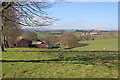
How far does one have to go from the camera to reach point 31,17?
726 centimetres

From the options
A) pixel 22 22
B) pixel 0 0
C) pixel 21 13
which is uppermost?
pixel 0 0

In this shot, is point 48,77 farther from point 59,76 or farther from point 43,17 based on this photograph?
point 43,17

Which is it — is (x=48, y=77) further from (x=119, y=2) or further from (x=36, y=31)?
(x=119, y=2)

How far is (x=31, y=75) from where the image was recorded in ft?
16.7

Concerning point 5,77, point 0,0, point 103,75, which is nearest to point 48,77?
point 5,77

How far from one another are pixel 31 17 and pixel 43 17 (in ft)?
2.39

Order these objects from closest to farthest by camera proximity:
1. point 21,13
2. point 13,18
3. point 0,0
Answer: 1. point 0,0
2. point 21,13
3. point 13,18

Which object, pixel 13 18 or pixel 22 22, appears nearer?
pixel 22 22

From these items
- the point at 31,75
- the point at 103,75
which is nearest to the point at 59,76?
the point at 31,75

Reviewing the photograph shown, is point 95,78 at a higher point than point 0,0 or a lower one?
lower

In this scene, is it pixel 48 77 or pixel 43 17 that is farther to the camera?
pixel 43 17

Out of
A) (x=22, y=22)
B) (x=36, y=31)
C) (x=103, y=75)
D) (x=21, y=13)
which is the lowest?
(x=103, y=75)

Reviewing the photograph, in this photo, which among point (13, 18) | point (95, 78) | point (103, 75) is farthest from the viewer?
point (13, 18)

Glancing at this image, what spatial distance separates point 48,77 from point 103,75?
2.18 metres
